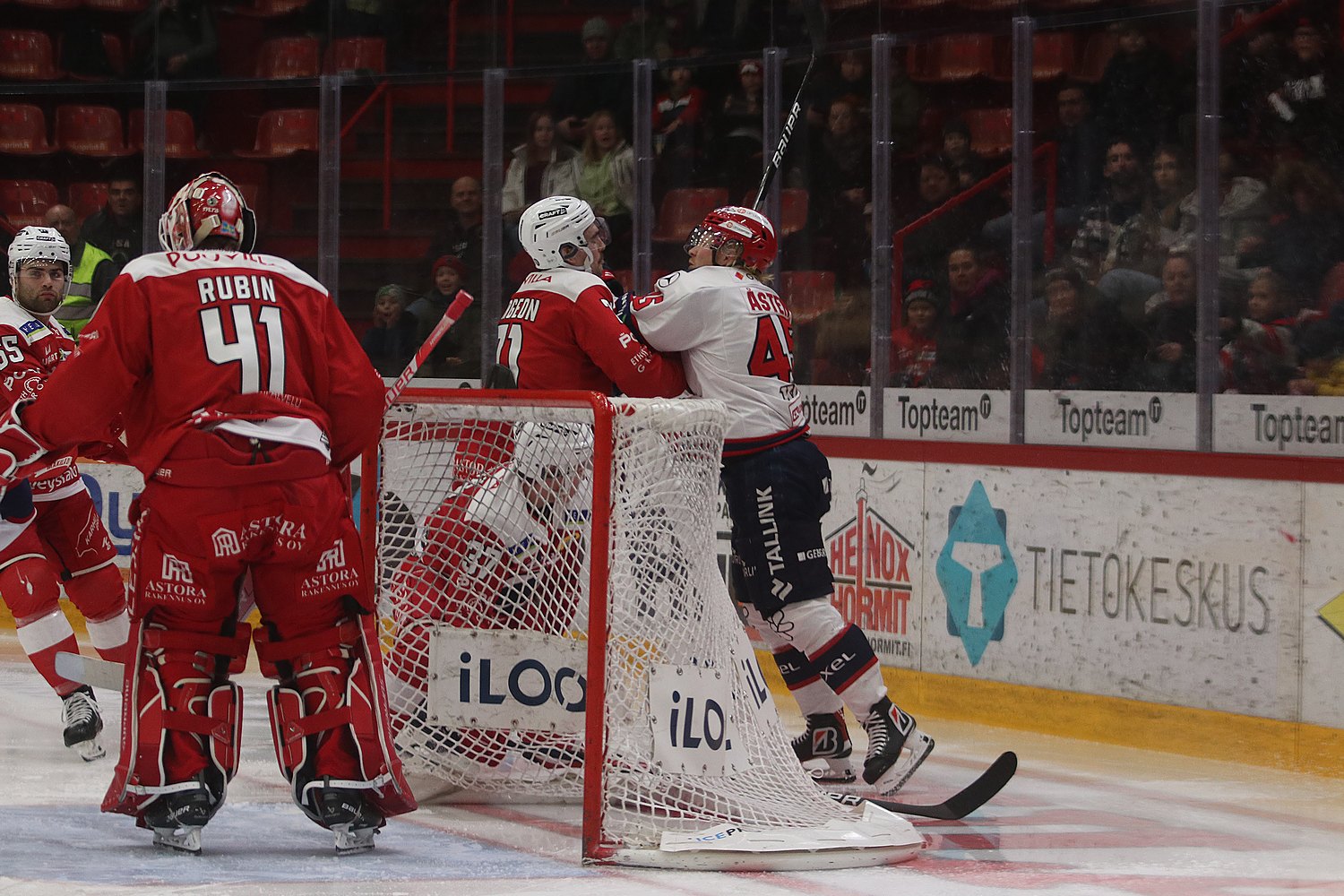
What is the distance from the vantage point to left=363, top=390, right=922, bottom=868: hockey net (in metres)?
3.61

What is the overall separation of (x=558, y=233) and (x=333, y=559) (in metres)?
1.25

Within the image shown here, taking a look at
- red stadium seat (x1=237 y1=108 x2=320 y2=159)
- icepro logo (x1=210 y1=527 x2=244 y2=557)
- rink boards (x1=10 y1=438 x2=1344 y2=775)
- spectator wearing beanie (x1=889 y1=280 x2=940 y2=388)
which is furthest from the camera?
red stadium seat (x1=237 y1=108 x2=320 y2=159)

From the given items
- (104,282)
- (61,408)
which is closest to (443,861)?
(61,408)

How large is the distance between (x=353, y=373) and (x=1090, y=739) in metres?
2.80

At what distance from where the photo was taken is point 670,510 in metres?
3.84

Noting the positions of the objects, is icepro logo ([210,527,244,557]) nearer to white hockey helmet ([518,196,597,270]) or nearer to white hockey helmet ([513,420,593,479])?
white hockey helmet ([513,420,593,479])

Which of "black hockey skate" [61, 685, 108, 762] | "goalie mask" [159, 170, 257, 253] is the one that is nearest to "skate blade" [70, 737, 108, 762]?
"black hockey skate" [61, 685, 108, 762]

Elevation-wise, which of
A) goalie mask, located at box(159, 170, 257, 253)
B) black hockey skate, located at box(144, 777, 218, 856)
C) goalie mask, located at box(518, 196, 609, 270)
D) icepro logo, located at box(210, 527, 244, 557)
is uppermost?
goalie mask, located at box(518, 196, 609, 270)

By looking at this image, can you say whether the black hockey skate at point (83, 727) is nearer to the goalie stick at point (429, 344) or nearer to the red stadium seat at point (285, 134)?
the goalie stick at point (429, 344)

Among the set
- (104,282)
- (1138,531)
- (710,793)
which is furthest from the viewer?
(104,282)

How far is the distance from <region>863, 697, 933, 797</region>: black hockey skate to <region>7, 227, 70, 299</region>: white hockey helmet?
2549mm

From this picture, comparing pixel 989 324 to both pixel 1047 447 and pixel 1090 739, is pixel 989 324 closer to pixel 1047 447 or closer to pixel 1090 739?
pixel 1047 447

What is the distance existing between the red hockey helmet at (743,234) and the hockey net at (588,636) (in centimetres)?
67

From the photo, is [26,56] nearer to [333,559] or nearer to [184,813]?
[333,559]
